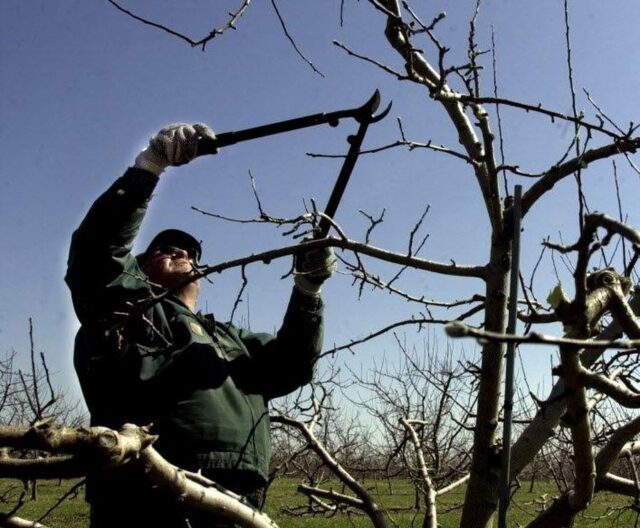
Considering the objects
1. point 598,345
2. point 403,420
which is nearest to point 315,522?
point 403,420

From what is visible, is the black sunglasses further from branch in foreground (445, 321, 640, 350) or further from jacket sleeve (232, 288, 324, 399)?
branch in foreground (445, 321, 640, 350)

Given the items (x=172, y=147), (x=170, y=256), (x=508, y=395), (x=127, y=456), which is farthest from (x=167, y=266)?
(x=508, y=395)

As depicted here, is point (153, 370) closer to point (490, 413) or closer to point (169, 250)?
point (169, 250)

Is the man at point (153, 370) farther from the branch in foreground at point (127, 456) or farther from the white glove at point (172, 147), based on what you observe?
the branch in foreground at point (127, 456)

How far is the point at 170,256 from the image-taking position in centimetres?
295

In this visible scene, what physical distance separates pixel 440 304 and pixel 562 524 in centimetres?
83

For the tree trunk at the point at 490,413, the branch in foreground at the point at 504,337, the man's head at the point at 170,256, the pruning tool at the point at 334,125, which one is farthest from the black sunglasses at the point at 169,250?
the branch in foreground at the point at 504,337

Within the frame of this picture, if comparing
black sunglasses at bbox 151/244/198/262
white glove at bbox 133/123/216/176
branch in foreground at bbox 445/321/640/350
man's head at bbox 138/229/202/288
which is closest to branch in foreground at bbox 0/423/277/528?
branch in foreground at bbox 445/321/640/350

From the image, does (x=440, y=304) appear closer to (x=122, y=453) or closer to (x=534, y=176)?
(x=534, y=176)

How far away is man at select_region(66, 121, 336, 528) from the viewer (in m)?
2.21

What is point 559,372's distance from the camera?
117cm

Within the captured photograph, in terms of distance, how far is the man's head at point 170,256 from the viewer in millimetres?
2848

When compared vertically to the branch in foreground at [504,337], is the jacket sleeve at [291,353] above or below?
above

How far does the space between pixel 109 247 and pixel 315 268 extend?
832mm
